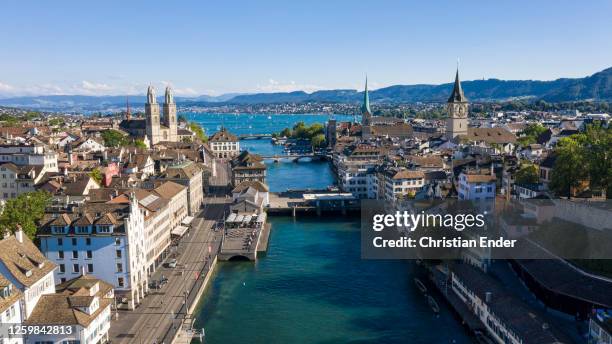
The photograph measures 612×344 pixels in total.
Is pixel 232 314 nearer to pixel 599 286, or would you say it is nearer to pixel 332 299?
pixel 332 299

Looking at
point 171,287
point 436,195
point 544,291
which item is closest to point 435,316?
point 544,291

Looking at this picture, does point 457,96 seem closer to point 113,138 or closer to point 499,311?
point 113,138

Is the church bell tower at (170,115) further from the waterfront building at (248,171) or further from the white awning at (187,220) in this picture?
the white awning at (187,220)

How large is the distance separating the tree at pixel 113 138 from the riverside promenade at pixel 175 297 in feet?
160

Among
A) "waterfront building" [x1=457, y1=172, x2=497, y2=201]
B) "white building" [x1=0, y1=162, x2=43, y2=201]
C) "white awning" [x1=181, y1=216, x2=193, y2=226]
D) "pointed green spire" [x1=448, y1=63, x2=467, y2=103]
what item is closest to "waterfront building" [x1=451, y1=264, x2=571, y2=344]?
"waterfront building" [x1=457, y1=172, x2=497, y2=201]

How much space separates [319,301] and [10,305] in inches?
708

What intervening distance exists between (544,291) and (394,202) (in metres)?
Result: 24.1

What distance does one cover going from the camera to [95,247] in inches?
1262

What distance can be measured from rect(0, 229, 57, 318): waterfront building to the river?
29.1 ft

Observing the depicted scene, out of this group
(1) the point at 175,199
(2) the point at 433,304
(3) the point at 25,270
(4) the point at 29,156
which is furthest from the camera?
(4) the point at 29,156

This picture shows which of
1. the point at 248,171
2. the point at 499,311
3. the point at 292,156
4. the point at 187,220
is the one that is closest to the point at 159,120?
the point at 292,156

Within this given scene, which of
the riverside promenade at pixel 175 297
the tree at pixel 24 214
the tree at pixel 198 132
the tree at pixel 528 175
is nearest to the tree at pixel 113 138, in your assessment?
the tree at pixel 198 132

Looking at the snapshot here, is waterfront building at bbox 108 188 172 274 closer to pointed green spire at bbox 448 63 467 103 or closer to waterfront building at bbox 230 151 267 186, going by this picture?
waterfront building at bbox 230 151 267 186

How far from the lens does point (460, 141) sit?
90.4 m
